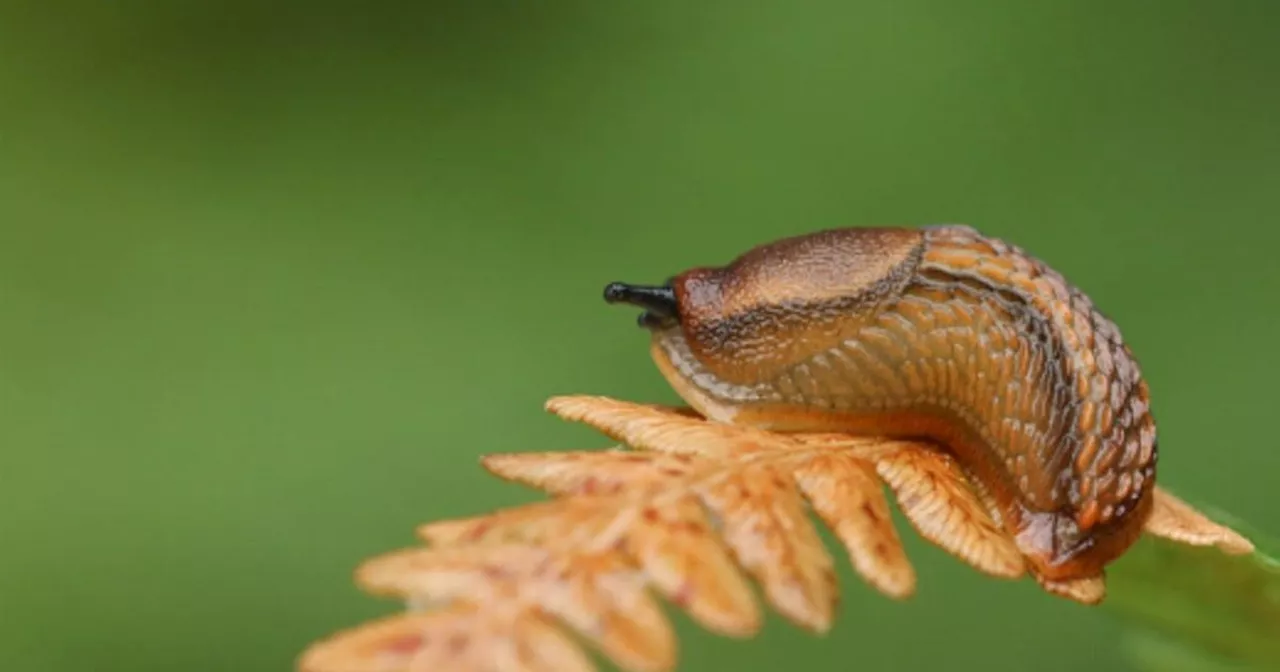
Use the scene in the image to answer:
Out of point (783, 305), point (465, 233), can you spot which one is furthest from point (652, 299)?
point (465, 233)

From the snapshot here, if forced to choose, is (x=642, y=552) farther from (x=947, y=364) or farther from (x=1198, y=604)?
(x=1198, y=604)

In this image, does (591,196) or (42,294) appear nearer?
(42,294)

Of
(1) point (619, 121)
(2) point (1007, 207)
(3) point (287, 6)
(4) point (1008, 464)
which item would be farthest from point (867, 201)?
(4) point (1008, 464)

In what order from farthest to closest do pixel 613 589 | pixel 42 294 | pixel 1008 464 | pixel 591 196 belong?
pixel 591 196 → pixel 42 294 → pixel 1008 464 → pixel 613 589

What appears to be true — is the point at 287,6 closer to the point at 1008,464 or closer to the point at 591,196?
the point at 591,196

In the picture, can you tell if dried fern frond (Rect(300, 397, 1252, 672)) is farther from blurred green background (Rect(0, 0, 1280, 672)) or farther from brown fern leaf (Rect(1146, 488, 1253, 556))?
blurred green background (Rect(0, 0, 1280, 672))

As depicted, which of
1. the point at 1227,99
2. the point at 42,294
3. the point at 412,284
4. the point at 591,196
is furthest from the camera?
the point at 1227,99
